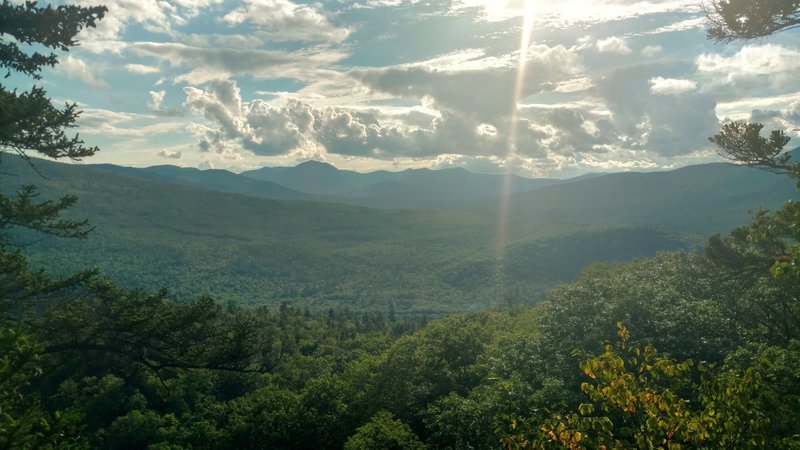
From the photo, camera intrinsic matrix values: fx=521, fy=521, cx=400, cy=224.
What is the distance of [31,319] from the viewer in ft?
→ 60.2

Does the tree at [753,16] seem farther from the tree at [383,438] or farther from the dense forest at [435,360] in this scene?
the tree at [383,438]

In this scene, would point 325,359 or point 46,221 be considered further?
point 325,359

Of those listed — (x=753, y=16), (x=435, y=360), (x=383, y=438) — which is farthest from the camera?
(x=435, y=360)

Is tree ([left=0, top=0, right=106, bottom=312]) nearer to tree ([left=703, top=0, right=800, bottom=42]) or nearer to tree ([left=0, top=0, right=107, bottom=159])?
tree ([left=0, top=0, right=107, bottom=159])

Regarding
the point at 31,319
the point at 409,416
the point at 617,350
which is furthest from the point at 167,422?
the point at 617,350

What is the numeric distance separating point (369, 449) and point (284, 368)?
4386 cm

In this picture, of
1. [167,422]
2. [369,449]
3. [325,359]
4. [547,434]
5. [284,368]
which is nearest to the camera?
[547,434]

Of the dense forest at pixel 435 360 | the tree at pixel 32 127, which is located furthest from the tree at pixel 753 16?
the tree at pixel 32 127

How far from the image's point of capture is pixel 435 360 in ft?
151

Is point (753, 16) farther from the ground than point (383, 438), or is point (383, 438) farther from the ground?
point (753, 16)

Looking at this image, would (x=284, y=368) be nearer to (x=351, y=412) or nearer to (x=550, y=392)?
(x=351, y=412)

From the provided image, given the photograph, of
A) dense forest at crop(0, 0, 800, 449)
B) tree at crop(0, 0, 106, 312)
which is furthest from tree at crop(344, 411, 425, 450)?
tree at crop(0, 0, 106, 312)

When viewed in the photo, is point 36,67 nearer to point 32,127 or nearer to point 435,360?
point 32,127

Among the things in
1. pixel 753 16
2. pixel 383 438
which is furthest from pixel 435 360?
pixel 753 16
